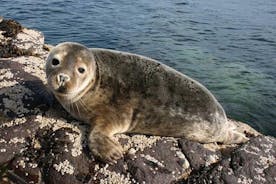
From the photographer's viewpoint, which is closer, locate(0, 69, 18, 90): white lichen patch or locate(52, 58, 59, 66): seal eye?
locate(52, 58, 59, 66): seal eye

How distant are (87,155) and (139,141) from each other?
0.61m

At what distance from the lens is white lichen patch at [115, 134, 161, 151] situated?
429cm

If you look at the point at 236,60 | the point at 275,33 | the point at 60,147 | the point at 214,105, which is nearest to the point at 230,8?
the point at 275,33

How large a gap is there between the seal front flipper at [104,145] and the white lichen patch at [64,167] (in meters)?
0.26

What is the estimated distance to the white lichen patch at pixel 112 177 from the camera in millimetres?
3904

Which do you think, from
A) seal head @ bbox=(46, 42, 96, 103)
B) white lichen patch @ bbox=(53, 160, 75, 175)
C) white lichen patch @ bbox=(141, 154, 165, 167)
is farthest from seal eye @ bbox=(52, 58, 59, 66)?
white lichen patch @ bbox=(141, 154, 165, 167)

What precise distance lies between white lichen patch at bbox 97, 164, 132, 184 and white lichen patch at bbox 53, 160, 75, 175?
261 millimetres

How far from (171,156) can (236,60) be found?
7.78 meters

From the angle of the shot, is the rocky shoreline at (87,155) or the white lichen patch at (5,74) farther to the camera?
the white lichen patch at (5,74)

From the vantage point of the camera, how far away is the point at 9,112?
4.59 m

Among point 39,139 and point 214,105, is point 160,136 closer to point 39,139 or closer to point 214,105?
point 214,105

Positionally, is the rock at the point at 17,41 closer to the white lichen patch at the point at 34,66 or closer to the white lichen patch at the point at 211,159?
the white lichen patch at the point at 34,66

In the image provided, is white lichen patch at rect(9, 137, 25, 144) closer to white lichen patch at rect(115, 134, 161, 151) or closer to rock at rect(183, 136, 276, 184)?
white lichen patch at rect(115, 134, 161, 151)

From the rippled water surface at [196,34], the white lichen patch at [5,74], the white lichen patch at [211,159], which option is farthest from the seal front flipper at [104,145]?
the rippled water surface at [196,34]
